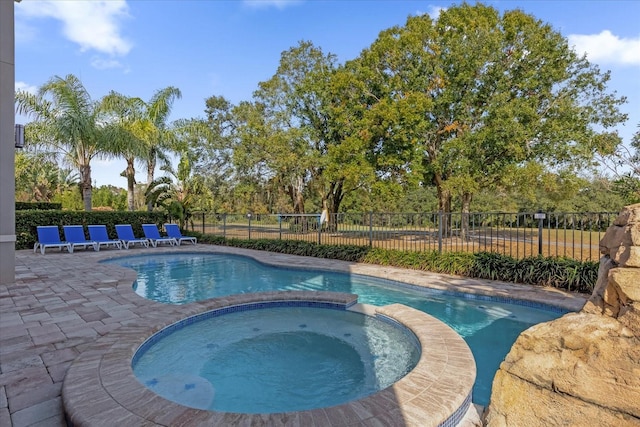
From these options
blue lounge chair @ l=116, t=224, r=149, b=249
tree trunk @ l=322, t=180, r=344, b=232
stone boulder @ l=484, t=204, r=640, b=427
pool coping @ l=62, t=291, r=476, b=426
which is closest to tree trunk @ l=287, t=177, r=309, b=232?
tree trunk @ l=322, t=180, r=344, b=232

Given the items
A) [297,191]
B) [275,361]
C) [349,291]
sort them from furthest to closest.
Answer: [297,191]
[349,291]
[275,361]

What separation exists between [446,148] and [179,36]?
11.1m

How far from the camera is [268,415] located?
2.44 m

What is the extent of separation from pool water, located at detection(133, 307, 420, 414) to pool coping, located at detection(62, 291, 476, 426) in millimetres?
419

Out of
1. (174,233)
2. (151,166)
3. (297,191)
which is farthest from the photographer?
(297,191)

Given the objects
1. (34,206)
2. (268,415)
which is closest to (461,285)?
(268,415)

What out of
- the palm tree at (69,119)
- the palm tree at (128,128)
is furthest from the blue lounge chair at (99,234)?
the palm tree at (128,128)

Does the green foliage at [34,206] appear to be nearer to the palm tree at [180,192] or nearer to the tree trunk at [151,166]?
the tree trunk at [151,166]

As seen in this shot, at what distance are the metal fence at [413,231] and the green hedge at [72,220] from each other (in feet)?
7.67

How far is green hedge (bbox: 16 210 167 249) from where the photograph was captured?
1242cm

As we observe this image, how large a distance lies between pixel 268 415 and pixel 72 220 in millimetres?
14857

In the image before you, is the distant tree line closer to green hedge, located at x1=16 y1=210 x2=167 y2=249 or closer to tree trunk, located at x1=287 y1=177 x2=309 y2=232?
green hedge, located at x1=16 y1=210 x2=167 y2=249

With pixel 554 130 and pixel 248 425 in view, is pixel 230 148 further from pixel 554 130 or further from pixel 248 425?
pixel 248 425

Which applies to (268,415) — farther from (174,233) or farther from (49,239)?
(174,233)
